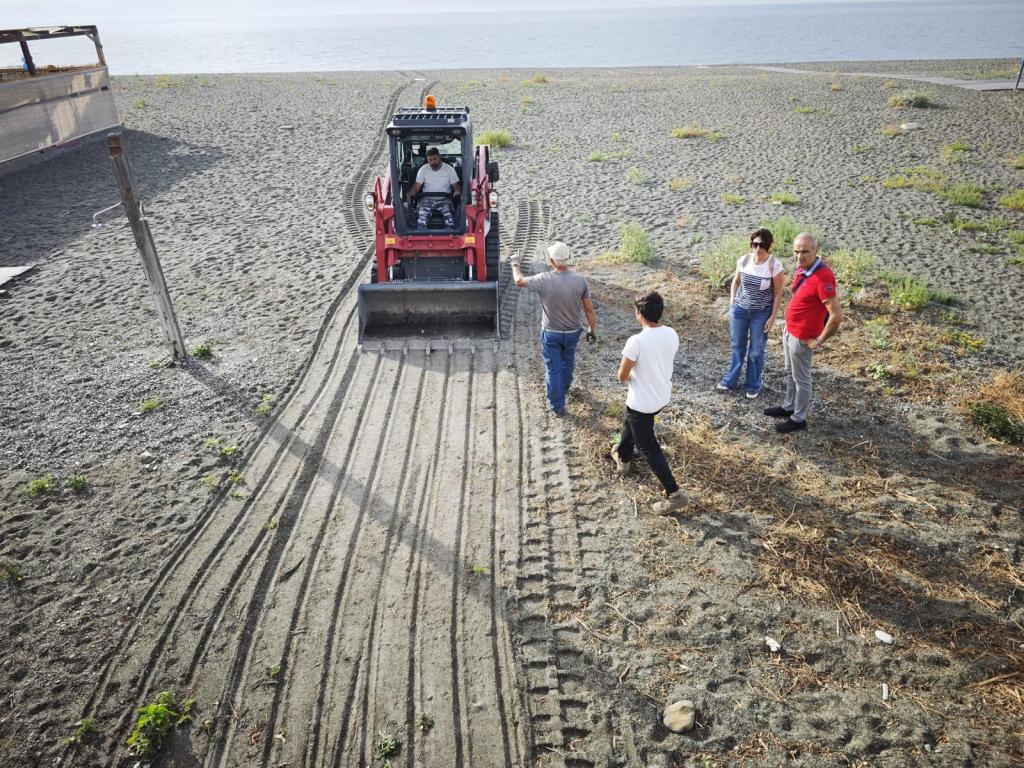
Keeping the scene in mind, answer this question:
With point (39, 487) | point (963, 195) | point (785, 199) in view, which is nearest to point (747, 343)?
point (39, 487)

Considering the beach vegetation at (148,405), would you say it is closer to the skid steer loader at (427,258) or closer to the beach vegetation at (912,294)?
the skid steer loader at (427,258)

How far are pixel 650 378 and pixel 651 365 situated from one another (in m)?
0.11

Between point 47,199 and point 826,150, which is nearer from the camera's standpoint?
point 47,199

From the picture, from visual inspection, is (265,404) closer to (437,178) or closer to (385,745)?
(437,178)

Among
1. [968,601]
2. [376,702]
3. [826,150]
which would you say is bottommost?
[376,702]

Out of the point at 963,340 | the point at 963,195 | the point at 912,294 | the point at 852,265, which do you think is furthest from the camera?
the point at 963,195

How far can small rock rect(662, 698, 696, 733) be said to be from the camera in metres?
3.78

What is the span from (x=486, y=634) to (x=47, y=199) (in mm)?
16627

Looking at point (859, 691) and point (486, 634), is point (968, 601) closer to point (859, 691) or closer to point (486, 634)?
point (859, 691)

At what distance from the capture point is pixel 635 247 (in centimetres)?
1064

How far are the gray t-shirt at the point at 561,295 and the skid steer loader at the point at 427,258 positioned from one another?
6.28 feet

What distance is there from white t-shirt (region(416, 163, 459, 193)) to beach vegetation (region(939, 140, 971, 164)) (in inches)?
565

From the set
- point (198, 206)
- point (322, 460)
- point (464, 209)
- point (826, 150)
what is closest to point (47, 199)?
point (198, 206)

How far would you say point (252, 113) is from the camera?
25438mm
